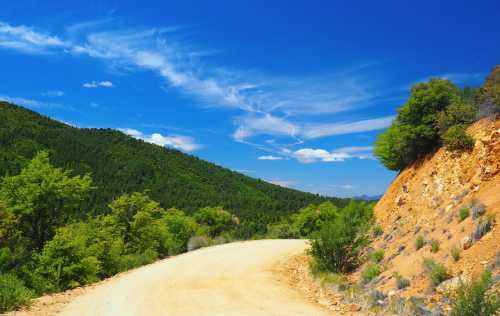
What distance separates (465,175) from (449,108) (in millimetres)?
3603

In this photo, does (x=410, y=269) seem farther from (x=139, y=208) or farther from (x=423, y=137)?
(x=139, y=208)

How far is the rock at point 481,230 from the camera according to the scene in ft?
31.2

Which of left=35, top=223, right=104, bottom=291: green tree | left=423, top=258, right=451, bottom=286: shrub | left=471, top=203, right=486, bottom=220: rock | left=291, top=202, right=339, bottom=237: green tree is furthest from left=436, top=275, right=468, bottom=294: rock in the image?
left=291, top=202, right=339, bottom=237: green tree

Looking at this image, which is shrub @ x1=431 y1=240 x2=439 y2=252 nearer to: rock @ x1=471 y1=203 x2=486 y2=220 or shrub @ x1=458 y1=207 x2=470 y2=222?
shrub @ x1=458 y1=207 x2=470 y2=222

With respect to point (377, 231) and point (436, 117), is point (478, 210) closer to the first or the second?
point (377, 231)

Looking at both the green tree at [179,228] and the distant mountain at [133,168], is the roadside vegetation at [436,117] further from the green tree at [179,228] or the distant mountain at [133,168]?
the distant mountain at [133,168]

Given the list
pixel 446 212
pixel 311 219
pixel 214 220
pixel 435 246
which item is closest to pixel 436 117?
pixel 446 212

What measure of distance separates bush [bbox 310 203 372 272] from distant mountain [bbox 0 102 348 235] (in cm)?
6055

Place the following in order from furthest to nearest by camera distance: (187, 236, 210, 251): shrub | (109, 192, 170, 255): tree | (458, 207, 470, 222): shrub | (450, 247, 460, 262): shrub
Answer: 1. (109, 192, 170, 255): tree
2. (187, 236, 210, 251): shrub
3. (458, 207, 470, 222): shrub
4. (450, 247, 460, 262): shrub

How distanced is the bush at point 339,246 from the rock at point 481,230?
15.8ft

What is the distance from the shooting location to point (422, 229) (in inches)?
490

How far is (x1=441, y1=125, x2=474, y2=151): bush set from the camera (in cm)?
1363

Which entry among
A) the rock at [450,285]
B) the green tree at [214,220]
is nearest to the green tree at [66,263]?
the rock at [450,285]

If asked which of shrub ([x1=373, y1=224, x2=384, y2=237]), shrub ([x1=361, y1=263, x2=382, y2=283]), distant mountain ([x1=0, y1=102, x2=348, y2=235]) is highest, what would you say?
distant mountain ([x1=0, y1=102, x2=348, y2=235])
